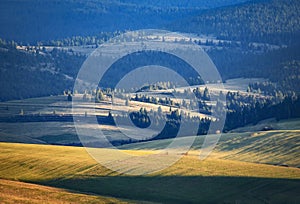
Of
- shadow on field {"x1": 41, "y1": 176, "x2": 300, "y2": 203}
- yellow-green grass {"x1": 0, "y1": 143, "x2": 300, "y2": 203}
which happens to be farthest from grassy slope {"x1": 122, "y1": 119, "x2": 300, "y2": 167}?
shadow on field {"x1": 41, "y1": 176, "x2": 300, "y2": 203}

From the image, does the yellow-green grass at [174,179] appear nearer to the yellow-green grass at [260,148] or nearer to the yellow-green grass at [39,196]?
the yellow-green grass at [39,196]

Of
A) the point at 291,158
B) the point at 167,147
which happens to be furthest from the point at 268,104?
the point at 291,158

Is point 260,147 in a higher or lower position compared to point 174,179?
higher

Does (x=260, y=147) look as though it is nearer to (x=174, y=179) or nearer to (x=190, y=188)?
(x=174, y=179)

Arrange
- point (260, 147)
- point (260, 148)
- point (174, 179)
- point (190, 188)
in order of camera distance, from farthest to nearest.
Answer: point (260, 147) < point (260, 148) < point (174, 179) < point (190, 188)

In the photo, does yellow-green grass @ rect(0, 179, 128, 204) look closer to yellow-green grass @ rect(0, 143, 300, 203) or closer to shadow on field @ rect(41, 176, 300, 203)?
shadow on field @ rect(41, 176, 300, 203)

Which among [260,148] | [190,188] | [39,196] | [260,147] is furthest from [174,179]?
[260,147]
